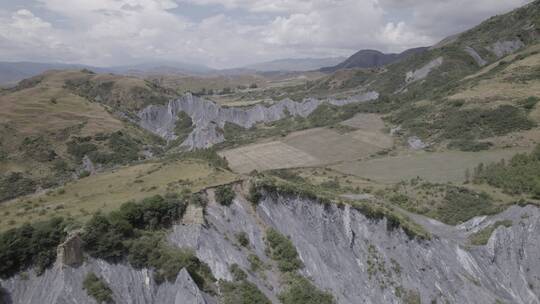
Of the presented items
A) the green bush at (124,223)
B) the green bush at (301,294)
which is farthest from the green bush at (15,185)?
the green bush at (301,294)

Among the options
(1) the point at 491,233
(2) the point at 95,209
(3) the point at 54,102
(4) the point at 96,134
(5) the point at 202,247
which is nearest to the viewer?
(5) the point at 202,247

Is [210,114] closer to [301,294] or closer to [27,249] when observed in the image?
[301,294]

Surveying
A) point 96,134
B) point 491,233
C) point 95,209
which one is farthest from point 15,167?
point 491,233

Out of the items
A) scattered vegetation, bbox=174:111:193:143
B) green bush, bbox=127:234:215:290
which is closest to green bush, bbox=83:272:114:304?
Answer: green bush, bbox=127:234:215:290

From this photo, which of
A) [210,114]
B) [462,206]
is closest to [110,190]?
[462,206]

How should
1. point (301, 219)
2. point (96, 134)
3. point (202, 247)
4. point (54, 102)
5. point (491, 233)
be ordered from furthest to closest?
1. point (54, 102)
2. point (96, 134)
3. point (491, 233)
4. point (301, 219)
5. point (202, 247)

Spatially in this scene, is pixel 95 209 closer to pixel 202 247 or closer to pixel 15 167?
pixel 202 247

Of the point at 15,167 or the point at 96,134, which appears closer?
the point at 15,167

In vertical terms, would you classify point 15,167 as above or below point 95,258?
below
